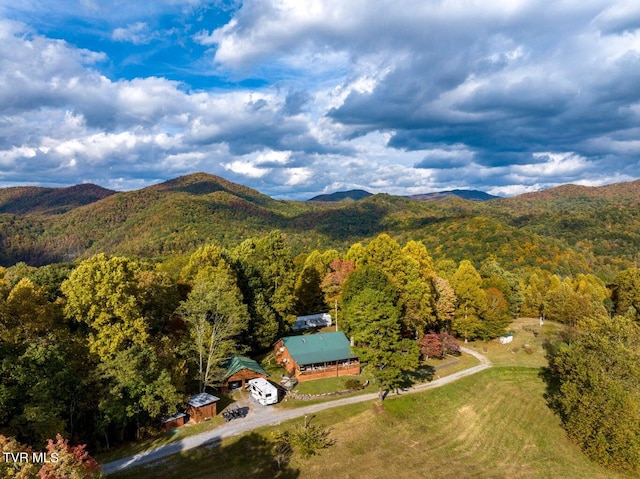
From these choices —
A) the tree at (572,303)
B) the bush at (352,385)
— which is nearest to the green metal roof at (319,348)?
the bush at (352,385)

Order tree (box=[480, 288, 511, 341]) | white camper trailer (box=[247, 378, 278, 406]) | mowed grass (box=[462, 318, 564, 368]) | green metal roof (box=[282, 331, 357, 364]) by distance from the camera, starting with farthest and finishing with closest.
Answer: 1. tree (box=[480, 288, 511, 341])
2. mowed grass (box=[462, 318, 564, 368])
3. green metal roof (box=[282, 331, 357, 364])
4. white camper trailer (box=[247, 378, 278, 406])

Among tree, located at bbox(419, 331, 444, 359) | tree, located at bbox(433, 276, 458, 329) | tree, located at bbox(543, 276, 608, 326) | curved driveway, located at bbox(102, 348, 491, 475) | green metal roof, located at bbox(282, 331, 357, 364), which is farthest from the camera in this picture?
tree, located at bbox(543, 276, 608, 326)

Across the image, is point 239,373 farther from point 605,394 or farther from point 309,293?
point 605,394

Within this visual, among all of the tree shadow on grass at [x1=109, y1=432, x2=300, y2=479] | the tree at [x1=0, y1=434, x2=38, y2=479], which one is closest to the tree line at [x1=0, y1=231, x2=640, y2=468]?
the tree shadow on grass at [x1=109, y1=432, x2=300, y2=479]

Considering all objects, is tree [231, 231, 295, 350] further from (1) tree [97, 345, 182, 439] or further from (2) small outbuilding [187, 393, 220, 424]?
(1) tree [97, 345, 182, 439]

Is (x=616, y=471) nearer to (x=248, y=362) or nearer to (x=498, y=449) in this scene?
(x=498, y=449)

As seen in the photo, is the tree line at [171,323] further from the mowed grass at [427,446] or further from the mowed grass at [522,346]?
the mowed grass at [427,446]
